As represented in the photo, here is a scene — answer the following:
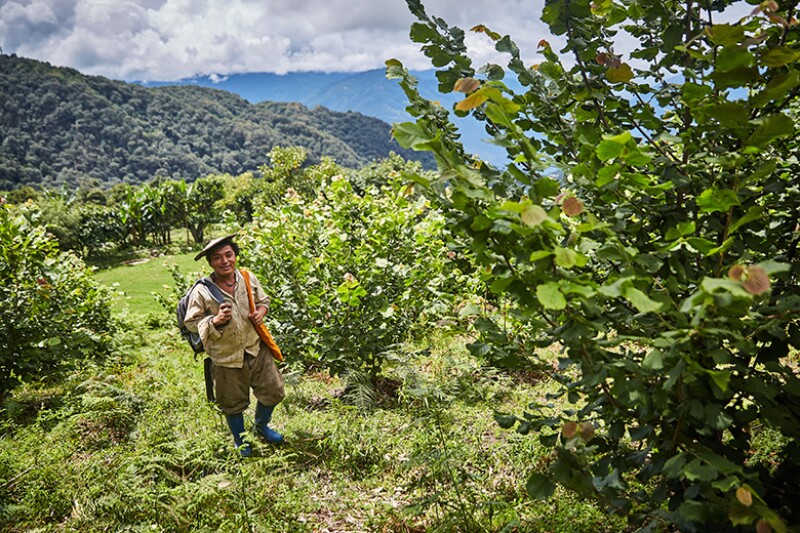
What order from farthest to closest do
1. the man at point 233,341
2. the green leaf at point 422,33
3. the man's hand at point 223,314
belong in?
1. the man at point 233,341
2. the man's hand at point 223,314
3. the green leaf at point 422,33

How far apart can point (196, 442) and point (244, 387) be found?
74 cm

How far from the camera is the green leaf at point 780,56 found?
126 cm

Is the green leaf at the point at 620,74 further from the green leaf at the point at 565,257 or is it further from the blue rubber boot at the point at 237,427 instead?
the blue rubber boot at the point at 237,427

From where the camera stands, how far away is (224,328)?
173 inches

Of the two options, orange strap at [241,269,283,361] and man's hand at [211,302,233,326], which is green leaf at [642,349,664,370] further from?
orange strap at [241,269,283,361]

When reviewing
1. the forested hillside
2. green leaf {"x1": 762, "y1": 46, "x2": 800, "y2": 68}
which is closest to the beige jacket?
green leaf {"x1": 762, "y1": 46, "x2": 800, "y2": 68}

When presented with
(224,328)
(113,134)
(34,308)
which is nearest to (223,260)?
(224,328)

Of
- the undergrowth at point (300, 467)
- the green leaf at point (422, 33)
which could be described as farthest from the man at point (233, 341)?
the green leaf at point (422, 33)

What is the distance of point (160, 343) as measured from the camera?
33.4 ft

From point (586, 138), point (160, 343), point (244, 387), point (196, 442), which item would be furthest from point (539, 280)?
point (160, 343)

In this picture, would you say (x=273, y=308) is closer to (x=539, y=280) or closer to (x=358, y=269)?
(x=358, y=269)

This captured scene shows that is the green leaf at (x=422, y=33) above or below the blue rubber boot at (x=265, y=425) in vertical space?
above

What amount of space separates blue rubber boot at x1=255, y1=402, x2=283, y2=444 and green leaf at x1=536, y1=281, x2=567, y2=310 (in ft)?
13.7

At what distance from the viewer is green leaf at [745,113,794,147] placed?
1231 millimetres
